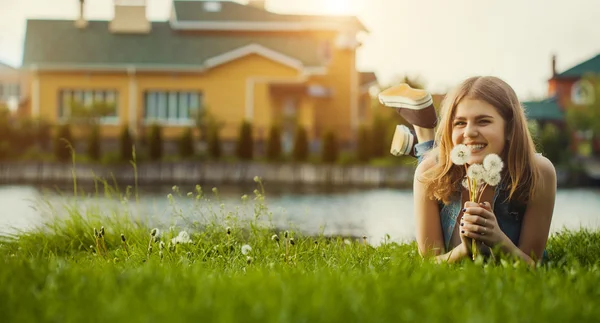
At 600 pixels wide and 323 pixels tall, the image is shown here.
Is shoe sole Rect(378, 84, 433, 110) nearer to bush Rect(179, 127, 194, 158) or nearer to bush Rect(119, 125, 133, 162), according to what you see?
bush Rect(179, 127, 194, 158)

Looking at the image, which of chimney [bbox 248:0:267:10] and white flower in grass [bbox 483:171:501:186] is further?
chimney [bbox 248:0:267:10]

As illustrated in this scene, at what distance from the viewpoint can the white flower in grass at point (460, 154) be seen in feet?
13.8

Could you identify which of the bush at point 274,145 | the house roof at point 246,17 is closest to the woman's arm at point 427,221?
the bush at point 274,145

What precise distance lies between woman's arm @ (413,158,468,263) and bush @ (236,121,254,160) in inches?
925

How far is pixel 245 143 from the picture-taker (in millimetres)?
28328

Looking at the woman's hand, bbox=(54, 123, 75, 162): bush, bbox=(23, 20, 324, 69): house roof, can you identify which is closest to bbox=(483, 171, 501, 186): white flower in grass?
the woman's hand

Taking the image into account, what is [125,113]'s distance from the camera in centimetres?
3506

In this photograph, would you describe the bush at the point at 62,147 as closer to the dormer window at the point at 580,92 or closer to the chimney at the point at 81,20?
the chimney at the point at 81,20

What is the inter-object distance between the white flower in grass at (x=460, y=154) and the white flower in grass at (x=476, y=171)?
54 millimetres

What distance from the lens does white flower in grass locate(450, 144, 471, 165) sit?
4215 millimetres

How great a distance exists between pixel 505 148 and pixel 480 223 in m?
0.62

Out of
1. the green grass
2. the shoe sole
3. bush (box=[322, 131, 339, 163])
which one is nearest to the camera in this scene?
the green grass

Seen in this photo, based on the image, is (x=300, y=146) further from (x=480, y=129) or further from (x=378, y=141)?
(x=480, y=129)

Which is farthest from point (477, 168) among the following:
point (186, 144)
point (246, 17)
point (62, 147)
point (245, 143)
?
point (246, 17)
